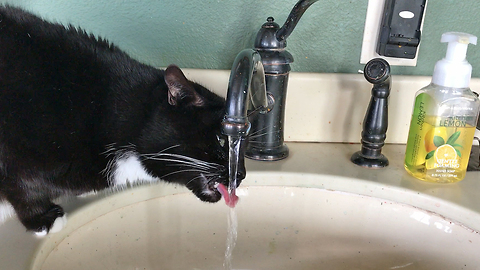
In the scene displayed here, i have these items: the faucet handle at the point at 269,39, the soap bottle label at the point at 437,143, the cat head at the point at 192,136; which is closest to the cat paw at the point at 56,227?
the cat head at the point at 192,136

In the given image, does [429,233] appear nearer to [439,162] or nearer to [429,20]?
[439,162]

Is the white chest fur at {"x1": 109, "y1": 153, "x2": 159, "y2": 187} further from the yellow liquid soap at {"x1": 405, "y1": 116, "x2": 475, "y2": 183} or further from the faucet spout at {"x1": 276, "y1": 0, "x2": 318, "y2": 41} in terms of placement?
the yellow liquid soap at {"x1": 405, "y1": 116, "x2": 475, "y2": 183}

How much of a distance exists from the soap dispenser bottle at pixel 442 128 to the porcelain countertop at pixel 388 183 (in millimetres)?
28

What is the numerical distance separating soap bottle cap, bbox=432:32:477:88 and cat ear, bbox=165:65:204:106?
387 mm

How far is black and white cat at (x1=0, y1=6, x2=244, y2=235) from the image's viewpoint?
540 mm

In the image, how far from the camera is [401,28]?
732mm

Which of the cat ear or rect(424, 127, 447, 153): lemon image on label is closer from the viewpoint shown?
the cat ear

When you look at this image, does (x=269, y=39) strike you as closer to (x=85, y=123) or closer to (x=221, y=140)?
(x=221, y=140)

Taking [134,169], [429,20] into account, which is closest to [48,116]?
[134,169]

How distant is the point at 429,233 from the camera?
2.15ft

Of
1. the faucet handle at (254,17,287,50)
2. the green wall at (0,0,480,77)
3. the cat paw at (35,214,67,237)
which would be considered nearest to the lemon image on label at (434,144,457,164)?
the green wall at (0,0,480,77)

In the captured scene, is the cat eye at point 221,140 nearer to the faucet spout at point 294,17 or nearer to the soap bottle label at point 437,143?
the faucet spout at point 294,17

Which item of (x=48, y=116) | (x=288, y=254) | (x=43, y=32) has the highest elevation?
(x=43, y=32)

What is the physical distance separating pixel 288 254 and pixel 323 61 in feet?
1.25
